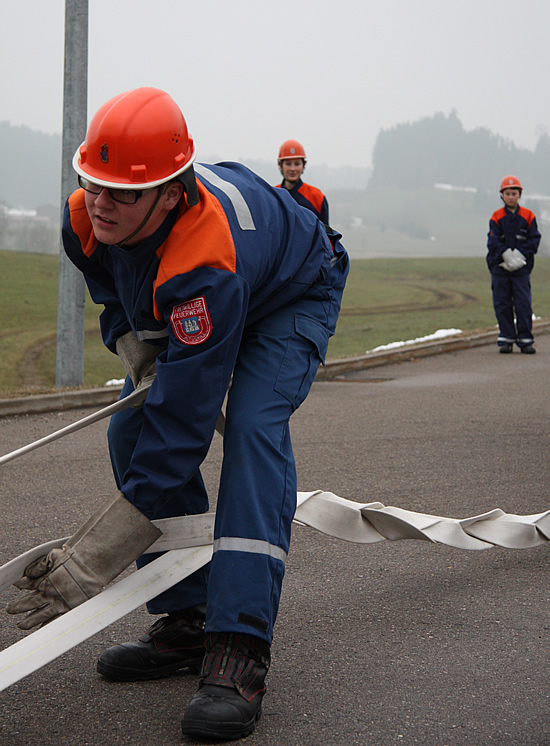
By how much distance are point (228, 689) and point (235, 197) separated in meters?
1.24

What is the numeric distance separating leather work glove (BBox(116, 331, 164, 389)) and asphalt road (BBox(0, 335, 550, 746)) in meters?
0.87

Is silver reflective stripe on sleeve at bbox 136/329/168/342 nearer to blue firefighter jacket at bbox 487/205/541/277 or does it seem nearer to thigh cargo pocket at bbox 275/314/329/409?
thigh cargo pocket at bbox 275/314/329/409

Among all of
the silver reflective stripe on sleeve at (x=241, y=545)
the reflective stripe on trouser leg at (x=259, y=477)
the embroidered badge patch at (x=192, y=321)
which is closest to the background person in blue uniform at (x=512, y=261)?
the reflective stripe on trouser leg at (x=259, y=477)

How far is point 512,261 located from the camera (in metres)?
11.0

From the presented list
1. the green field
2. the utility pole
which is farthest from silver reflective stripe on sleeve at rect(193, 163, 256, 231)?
the utility pole

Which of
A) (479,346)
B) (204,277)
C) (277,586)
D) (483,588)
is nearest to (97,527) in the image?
(277,586)

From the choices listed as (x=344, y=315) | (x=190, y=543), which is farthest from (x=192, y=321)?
(x=344, y=315)

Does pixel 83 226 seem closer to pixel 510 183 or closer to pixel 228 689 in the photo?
pixel 228 689

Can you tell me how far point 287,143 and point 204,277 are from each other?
7895mm

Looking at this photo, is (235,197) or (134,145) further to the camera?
(235,197)

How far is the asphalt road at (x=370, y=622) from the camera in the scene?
237cm

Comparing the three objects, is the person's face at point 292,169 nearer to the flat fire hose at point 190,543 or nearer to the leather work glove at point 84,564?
the flat fire hose at point 190,543

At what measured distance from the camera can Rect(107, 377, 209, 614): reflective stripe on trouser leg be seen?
267 centimetres

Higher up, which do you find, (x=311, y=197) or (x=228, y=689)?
(x=311, y=197)
